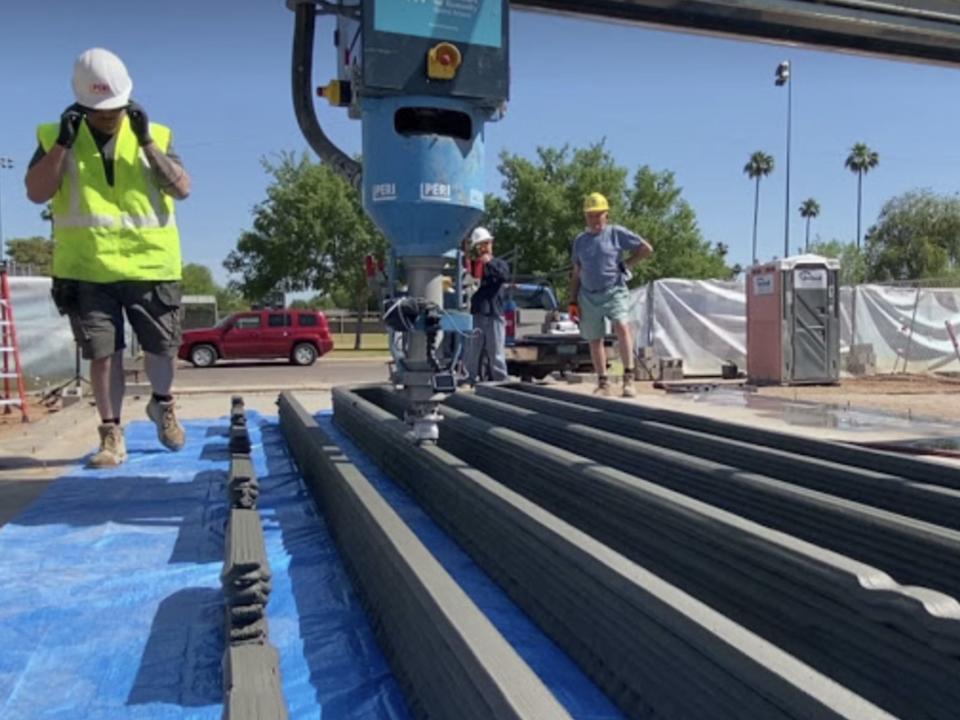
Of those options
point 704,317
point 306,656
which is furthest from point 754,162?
point 306,656

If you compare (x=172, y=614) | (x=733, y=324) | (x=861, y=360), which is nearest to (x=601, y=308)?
(x=172, y=614)

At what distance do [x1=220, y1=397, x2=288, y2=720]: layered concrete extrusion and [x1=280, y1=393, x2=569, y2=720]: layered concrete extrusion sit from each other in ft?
Result: 1.07

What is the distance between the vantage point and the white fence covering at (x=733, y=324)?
16812 mm

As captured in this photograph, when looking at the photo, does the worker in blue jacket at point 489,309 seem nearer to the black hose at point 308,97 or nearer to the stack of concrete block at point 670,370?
the black hose at point 308,97

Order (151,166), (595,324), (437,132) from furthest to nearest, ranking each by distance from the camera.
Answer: (595,324), (151,166), (437,132)

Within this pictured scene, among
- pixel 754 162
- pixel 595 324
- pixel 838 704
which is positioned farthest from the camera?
pixel 754 162

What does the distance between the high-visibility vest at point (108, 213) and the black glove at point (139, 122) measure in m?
0.11

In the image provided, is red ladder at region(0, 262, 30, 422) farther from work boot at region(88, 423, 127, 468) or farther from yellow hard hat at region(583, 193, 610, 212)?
yellow hard hat at region(583, 193, 610, 212)

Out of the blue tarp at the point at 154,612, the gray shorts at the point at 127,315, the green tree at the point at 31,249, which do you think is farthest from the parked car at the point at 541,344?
the green tree at the point at 31,249

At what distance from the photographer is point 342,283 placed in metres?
38.6

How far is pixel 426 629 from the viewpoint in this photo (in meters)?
1.82

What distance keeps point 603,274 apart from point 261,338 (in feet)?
58.0

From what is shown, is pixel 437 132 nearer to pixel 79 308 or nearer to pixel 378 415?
pixel 378 415

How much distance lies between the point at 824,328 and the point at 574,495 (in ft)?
37.1
